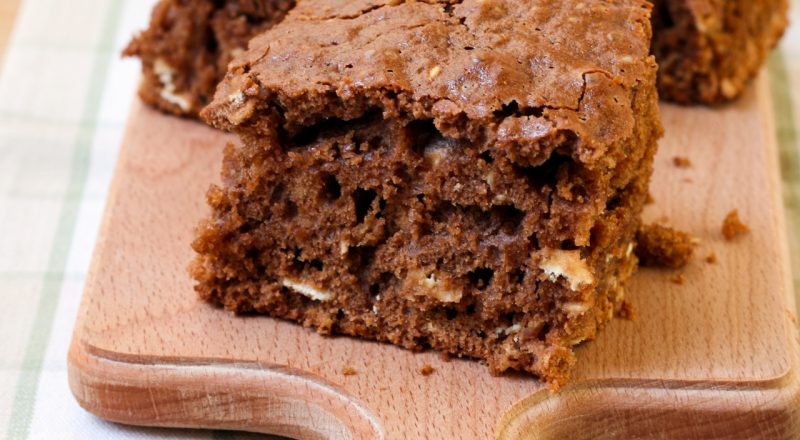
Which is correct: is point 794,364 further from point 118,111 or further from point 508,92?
point 118,111

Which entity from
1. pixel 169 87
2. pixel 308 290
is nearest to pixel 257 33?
pixel 169 87

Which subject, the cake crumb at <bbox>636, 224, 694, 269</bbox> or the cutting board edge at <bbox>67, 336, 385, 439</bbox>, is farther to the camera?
the cake crumb at <bbox>636, 224, 694, 269</bbox>

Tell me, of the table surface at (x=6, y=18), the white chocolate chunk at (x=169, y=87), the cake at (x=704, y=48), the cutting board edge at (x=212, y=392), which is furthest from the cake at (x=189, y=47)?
the cake at (x=704, y=48)

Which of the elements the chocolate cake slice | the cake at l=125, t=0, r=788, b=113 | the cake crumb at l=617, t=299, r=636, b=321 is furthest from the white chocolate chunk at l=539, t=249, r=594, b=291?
the cake at l=125, t=0, r=788, b=113

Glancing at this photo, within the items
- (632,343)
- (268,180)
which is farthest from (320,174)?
(632,343)

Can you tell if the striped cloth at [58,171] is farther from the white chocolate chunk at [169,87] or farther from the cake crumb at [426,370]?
the cake crumb at [426,370]

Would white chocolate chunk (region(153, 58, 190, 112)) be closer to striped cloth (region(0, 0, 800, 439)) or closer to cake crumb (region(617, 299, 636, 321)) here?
striped cloth (region(0, 0, 800, 439))

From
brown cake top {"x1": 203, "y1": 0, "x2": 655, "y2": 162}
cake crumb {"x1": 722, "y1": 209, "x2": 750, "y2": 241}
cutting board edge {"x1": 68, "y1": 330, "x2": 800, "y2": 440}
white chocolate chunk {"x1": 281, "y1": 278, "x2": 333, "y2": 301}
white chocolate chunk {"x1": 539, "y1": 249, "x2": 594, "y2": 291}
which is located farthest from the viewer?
cake crumb {"x1": 722, "y1": 209, "x2": 750, "y2": 241}

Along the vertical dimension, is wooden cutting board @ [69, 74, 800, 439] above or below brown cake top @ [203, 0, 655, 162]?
below
